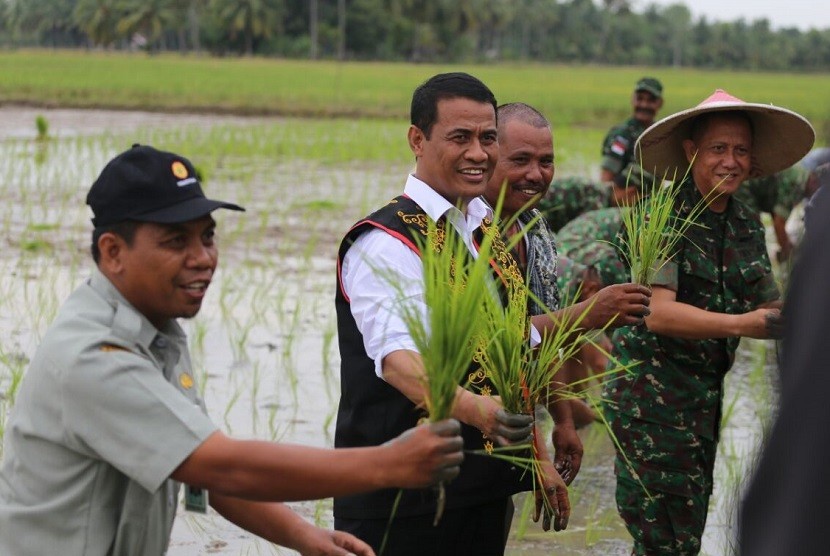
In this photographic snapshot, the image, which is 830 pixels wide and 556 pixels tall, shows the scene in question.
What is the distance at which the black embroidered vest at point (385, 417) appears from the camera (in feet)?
9.37

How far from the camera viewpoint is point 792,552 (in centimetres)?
114

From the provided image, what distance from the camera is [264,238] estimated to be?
34.2ft

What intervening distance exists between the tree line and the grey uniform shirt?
43212 mm

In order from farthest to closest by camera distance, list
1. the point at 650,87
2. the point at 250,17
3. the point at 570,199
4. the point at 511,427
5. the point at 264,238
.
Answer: the point at 250,17
the point at 264,238
the point at 650,87
the point at 570,199
the point at 511,427

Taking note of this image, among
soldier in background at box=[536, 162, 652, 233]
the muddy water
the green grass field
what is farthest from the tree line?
soldier in background at box=[536, 162, 652, 233]

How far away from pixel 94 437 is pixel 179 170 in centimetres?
49

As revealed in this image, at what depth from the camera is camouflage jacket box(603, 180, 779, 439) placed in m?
3.67

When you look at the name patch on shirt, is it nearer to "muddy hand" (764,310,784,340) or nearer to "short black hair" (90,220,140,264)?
"short black hair" (90,220,140,264)

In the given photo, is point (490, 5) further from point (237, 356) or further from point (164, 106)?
point (237, 356)

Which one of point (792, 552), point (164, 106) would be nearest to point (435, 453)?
point (792, 552)

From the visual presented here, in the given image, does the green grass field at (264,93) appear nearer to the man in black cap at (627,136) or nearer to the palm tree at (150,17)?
the man in black cap at (627,136)

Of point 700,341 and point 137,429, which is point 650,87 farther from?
point 137,429

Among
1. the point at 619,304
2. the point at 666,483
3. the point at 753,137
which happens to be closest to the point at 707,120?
the point at 753,137

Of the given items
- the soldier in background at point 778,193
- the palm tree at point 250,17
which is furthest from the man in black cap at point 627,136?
the palm tree at point 250,17
